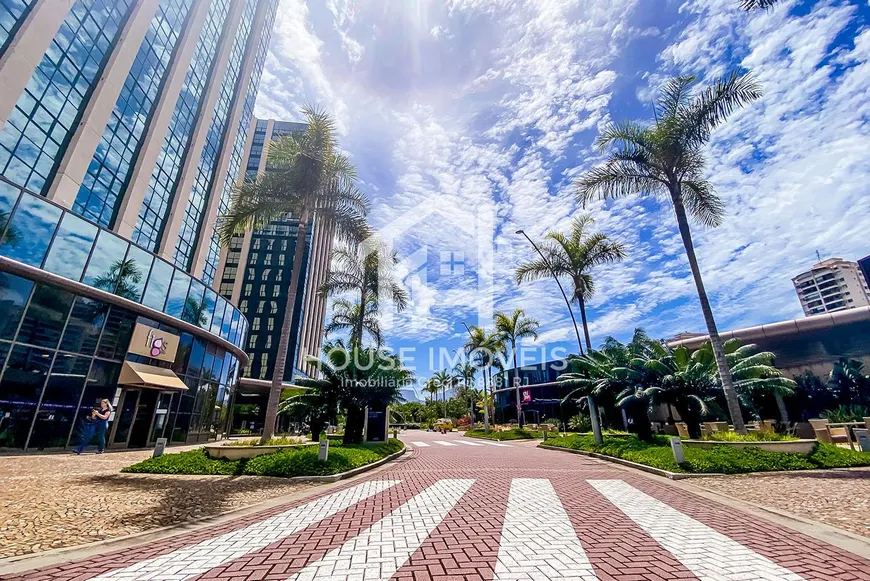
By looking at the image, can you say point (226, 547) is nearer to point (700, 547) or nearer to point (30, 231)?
point (700, 547)

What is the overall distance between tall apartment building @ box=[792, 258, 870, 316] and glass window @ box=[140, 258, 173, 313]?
146 meters

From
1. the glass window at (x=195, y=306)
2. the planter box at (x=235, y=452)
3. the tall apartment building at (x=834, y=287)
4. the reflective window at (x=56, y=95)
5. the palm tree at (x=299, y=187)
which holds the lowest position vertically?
the planter box at (x=235, y=452)

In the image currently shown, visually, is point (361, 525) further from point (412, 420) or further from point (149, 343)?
point (412, 420)

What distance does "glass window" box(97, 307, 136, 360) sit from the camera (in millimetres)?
15195

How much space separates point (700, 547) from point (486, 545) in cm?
239

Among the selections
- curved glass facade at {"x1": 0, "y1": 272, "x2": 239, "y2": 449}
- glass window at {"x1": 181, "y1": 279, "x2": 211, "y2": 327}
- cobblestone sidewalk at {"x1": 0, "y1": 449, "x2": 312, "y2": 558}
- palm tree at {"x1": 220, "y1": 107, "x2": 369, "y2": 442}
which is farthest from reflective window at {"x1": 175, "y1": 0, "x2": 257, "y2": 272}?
cobblestone sidewalk at {"x1": 0, "y1": 449, "x2": 312, "y2": 558}

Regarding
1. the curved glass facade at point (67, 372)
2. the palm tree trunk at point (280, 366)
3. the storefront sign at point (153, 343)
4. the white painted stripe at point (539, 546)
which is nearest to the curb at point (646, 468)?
the white painted stripe at point (539, 546)

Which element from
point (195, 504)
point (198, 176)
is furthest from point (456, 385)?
point (195, 504)

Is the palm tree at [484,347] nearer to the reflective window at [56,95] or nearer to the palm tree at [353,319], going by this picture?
the palm tree at [353,319]

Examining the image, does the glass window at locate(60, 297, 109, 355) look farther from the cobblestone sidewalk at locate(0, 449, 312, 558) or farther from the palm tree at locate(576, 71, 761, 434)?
the palm tree at locate(576, 71, 761, 434)

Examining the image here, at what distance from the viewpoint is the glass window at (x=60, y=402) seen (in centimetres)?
1305

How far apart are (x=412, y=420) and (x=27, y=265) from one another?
68779mm

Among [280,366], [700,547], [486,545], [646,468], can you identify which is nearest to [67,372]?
[280,366]

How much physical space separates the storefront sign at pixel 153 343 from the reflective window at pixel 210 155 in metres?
9.98
